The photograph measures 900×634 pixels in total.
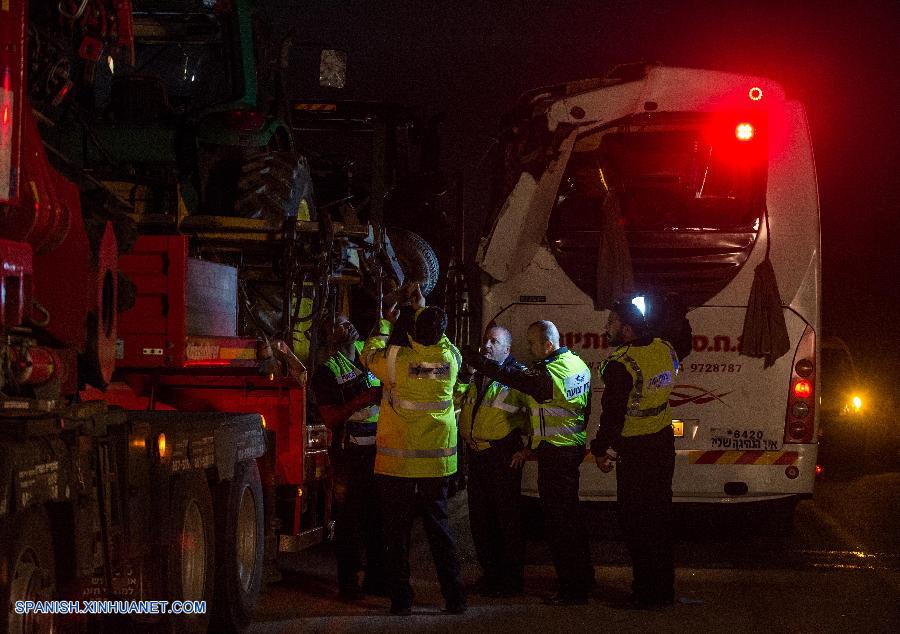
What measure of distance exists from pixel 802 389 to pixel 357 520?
12.4 ft

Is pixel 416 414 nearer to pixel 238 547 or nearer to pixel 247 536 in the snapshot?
pixel 247 536

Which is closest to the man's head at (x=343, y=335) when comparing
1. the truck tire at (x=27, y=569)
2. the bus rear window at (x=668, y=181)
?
the bus rear window at (x=668, y=181)

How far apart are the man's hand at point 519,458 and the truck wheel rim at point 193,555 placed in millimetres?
2487

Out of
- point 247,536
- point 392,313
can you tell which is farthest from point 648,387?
point 247,536

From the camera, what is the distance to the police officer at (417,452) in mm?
7332

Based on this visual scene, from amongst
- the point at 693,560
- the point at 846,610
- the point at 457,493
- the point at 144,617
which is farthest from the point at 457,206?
the point at 144,617

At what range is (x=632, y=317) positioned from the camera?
7.81 m

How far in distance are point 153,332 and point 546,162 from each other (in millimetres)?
4007

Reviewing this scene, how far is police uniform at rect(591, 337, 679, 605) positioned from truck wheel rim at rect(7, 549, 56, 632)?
408 centimetres

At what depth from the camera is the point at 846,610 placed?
7402 mm

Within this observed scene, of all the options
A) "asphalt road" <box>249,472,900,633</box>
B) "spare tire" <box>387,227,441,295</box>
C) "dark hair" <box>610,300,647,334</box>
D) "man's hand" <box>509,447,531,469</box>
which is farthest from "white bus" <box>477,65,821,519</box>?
"spare tire" <box>387,227,441,295</box>

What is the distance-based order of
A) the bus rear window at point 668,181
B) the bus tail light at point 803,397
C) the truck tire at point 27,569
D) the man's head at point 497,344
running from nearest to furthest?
1. the truck tire at point 27,569
2. the man's head at point 497,344
3. the bus tail light at point 803,397
4. the bus rear window at point 668,181

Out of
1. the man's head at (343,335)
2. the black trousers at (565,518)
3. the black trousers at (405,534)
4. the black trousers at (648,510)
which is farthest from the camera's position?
the man's head at (343,335)

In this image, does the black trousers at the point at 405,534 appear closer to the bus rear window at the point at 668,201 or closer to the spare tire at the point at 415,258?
the bus rear window at the point at 668,201
